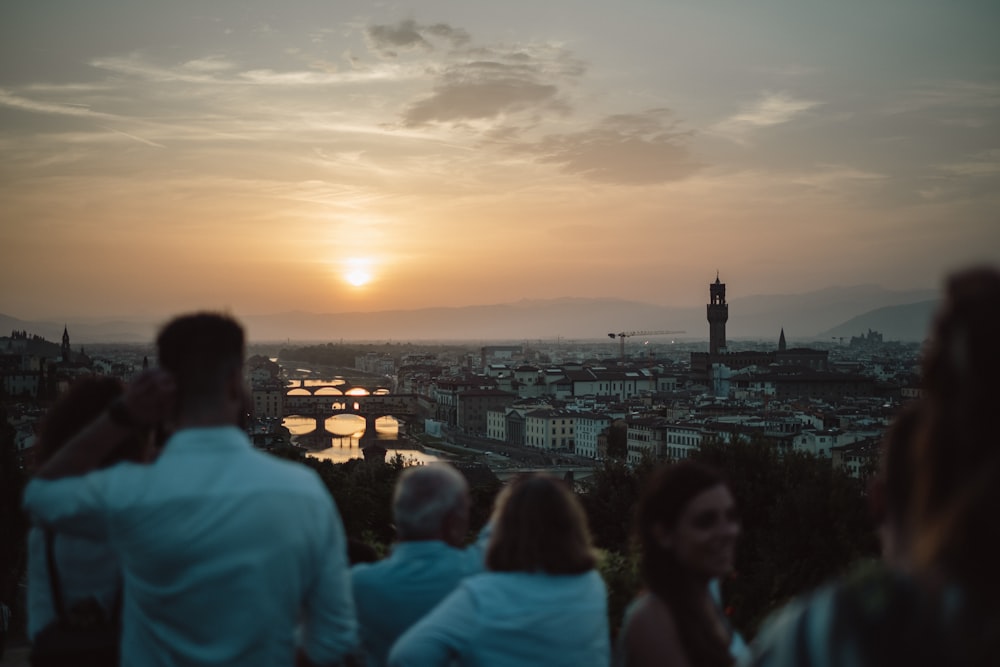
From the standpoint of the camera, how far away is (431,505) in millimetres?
1976

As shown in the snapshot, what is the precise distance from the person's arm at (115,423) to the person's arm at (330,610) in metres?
0.29

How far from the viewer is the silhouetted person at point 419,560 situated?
1.98 m

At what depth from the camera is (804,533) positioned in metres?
11.3

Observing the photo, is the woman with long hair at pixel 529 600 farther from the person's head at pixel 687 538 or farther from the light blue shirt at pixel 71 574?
the light blue shirt at pixel 71 574

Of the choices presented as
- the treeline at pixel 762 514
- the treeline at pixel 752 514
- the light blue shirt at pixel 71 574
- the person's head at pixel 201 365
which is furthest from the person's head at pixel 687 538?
the treeline at pixel 762 514

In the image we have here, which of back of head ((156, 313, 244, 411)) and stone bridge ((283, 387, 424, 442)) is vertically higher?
back of head ((156, 313, 244, 411))

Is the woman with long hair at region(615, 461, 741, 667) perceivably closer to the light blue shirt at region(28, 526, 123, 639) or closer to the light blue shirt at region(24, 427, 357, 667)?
the light blue shirt at region(24, 427, 357, 667)

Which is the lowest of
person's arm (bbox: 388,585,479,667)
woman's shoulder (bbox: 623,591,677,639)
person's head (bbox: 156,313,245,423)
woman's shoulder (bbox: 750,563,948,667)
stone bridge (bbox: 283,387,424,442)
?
stone bridge (bbox: 283,387,424,442)

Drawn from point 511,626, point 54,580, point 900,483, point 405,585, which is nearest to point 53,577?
point 54,580

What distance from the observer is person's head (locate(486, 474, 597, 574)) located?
5.80 feet

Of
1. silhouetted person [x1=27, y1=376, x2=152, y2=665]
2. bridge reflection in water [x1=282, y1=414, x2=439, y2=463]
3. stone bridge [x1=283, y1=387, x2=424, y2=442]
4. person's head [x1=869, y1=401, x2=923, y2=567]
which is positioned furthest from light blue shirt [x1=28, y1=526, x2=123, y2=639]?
stone bridge [x1=283, y1=387, x2=424, y2=442]

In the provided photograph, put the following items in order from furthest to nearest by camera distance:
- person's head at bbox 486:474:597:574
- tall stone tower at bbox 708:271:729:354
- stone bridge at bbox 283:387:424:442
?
tall stone tower at bbox 708:271:729:354, stone bridge at bbox 283:387:424:442, person's head at bbox 486:474:597:574

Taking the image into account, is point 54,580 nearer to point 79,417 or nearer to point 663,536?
point 79,417

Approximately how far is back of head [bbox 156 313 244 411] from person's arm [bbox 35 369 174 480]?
0.08 feet
